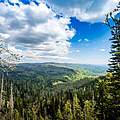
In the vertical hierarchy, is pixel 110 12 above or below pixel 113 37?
above

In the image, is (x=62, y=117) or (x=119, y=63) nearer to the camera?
(x=119, y=63)

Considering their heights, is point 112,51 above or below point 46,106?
above

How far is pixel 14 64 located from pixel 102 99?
86.0ft

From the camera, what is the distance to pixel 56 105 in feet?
505

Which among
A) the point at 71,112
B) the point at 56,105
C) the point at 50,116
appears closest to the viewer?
the point at 71,112

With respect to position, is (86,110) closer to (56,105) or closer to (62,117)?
(62,117)

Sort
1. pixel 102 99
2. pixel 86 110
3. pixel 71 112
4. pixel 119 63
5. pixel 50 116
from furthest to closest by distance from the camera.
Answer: pixel 50 116 < pixel 71 112 < pixel 86 110 < pixel 102 99 < pixel 119 63

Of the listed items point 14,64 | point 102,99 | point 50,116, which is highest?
point 14,64

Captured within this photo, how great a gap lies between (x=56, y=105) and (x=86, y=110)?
237 ft

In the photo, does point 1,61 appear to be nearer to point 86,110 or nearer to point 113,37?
point 113,37

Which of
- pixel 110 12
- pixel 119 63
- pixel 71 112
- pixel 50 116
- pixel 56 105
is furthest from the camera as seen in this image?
pixel 56 105

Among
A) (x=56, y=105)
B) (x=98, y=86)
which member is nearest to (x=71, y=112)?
(x=56, y=105)

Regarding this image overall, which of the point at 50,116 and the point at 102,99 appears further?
the point at 50,116

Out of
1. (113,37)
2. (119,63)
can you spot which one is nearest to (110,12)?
(113,37)
